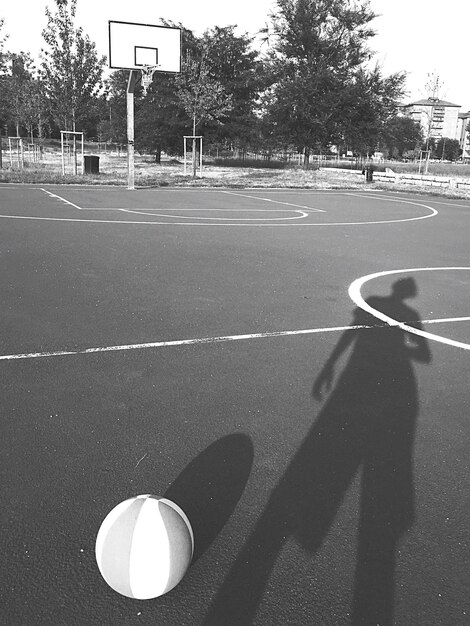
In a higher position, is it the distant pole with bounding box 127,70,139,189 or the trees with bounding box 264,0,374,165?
the trees with bounding box 264,0,374,165

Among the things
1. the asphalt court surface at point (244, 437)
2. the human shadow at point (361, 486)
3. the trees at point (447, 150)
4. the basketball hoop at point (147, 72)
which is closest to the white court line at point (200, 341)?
the asphalt court surface at point (244, 437)

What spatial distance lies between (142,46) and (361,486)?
26.7 m

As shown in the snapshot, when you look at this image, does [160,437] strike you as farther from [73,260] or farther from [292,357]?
[73,260]

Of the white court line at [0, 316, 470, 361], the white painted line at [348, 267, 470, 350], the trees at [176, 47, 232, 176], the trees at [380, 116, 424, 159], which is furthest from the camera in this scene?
the trees at [380, 116, 424, 159]

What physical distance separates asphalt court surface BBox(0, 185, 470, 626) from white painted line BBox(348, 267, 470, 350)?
5 centimetres

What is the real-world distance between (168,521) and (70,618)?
1.79ft

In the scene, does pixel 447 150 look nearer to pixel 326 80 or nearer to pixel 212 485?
pixel 326 80

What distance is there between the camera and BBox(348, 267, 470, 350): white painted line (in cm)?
578

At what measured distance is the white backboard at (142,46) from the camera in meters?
25.2

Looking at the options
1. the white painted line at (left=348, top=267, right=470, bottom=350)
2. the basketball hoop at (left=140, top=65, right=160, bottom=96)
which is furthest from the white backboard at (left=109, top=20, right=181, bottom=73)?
the white painted line at (left=348, top=267, right=470, bottom=350)

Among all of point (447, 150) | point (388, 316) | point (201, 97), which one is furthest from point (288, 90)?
point (447, 150)

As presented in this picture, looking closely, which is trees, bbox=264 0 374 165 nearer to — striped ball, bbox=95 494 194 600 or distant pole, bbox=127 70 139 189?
distant pole, bbox=127 70 139 189

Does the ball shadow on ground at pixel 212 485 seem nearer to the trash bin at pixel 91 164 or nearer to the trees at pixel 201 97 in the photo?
the trash bin at pixel 91 164

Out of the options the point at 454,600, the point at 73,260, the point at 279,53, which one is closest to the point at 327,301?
the point at 73,260
